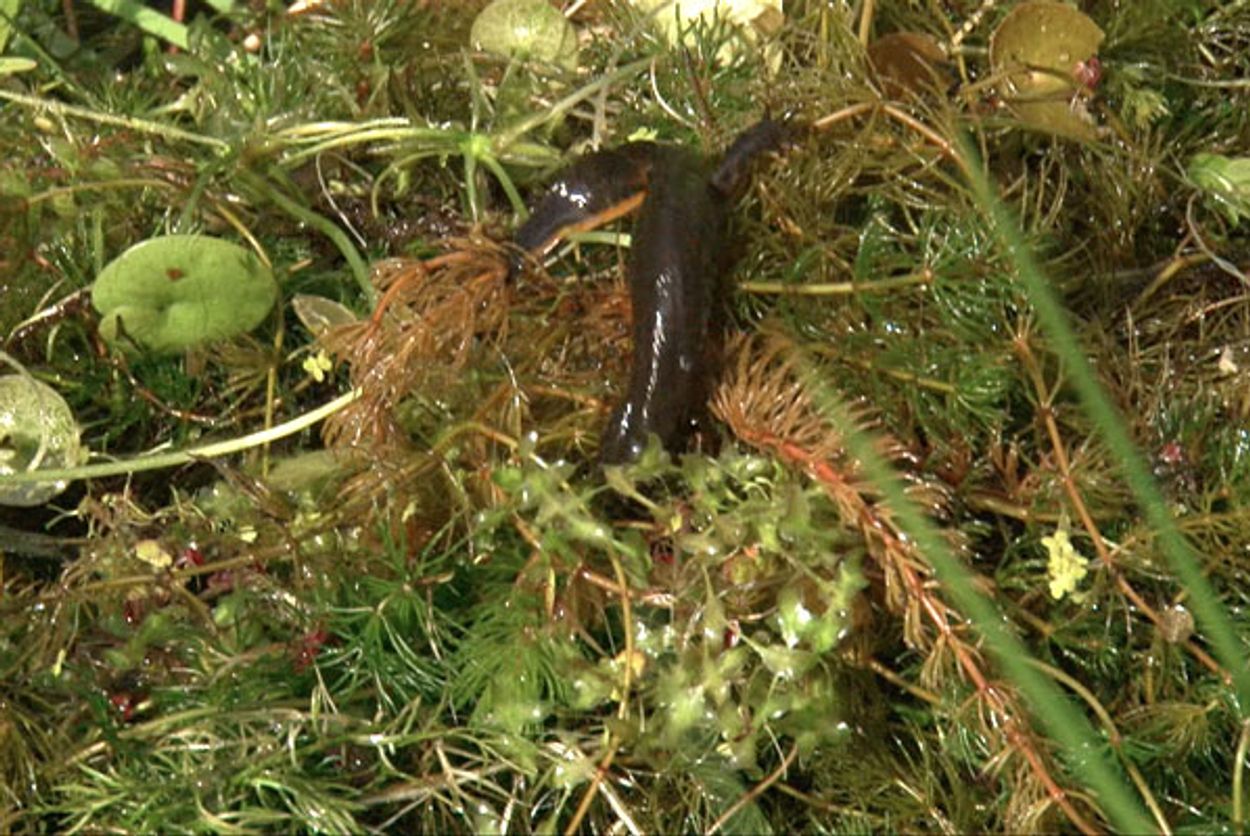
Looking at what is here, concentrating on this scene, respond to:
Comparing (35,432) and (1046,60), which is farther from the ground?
(1046,60)

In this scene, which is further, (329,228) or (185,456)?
(329,228)

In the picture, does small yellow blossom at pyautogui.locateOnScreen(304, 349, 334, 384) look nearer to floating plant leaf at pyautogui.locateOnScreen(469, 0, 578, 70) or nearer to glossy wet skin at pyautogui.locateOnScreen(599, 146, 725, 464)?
glossy wet skin at pyautogui.locateOnScreen(599, 146, 725, 464)

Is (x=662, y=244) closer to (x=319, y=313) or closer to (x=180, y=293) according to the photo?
(x=319, y=313)

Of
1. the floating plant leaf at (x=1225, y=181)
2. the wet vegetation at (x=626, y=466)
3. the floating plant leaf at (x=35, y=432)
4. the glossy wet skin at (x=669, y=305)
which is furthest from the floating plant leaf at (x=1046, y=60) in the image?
the floating plant leaf at (x=35, y=432)

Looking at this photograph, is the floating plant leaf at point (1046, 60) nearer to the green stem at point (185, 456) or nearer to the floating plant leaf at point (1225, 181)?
the floating plant leaf at point (1225, 181)

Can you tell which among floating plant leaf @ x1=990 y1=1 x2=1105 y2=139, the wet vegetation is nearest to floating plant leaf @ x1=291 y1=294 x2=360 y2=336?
the wet vegetation

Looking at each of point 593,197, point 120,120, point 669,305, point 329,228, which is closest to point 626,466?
point 669,305

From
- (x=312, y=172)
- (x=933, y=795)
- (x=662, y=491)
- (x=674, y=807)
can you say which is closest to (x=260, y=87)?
(x=312, y=172)

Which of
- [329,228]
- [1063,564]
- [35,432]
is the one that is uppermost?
[329,228]
